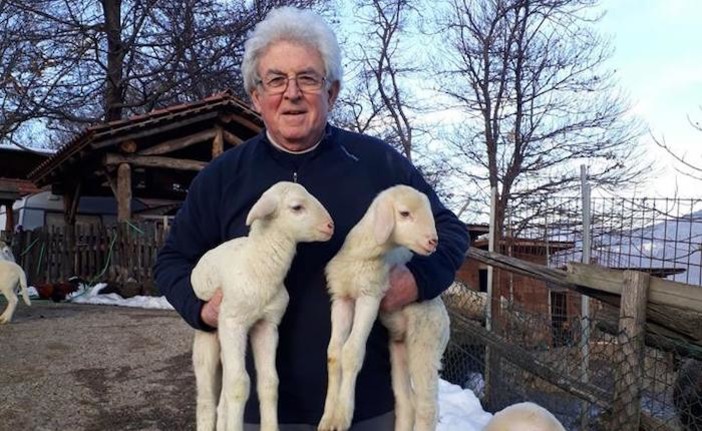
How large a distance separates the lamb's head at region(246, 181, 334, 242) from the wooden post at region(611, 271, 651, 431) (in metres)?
2.91

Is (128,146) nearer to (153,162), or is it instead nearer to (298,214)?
(153,162)

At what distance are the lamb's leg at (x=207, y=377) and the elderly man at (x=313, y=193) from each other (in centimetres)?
7

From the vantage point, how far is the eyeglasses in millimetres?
2387

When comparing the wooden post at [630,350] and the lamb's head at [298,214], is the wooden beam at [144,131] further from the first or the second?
the lamb's head at [298,214]

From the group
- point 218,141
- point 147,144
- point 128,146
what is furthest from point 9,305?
point 218,141

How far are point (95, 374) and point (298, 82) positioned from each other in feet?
19.7

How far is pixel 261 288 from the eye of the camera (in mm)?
2227

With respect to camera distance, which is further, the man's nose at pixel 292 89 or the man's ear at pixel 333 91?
the man's ear at pixel 333 91

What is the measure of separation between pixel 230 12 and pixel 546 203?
49.7 feet

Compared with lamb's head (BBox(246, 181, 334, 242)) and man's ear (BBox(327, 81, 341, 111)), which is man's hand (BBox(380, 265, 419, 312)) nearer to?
lamb's head (BBox(246, 181, 334, 242))

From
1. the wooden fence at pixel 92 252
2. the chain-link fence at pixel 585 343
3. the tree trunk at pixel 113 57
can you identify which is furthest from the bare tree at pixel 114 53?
the chain-link fence at pixel 585 343

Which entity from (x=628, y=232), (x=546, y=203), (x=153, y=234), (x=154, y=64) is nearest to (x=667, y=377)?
(x=628, y=232)

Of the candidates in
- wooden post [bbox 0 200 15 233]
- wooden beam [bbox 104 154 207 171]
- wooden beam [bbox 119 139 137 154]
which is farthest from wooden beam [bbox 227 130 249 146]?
wooden post [bbox 0 200 15 233]

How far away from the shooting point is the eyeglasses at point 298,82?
239 cm
